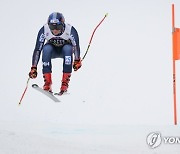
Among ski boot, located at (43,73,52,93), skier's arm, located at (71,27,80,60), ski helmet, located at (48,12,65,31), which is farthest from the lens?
skier's arm, located at (71,27,80,60)

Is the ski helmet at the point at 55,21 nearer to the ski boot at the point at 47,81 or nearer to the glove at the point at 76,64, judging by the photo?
the glove at the point at 76,64

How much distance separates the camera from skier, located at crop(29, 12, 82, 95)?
9.77 metres

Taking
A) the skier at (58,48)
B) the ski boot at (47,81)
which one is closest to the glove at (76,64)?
the skier at (58,48)

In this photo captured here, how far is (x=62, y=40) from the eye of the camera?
32.6ft

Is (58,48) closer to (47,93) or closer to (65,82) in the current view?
(65,82)

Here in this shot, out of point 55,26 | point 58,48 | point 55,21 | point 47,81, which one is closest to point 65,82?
point 47,81

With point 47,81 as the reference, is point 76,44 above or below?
above

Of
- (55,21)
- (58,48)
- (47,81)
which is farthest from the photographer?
(58,48)

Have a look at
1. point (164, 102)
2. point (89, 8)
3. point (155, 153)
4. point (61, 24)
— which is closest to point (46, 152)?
point (155, 153)

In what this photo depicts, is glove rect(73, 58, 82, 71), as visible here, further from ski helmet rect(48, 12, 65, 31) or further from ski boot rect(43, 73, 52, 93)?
ski helmet rect(48, 12, 65, 31)

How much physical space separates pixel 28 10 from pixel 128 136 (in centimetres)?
687

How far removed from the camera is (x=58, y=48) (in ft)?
32.9

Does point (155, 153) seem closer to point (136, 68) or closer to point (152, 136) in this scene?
point (152, 136)

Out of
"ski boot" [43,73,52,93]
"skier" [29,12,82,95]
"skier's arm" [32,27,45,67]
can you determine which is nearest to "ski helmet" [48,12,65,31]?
"skier" [29,12,82,95]
